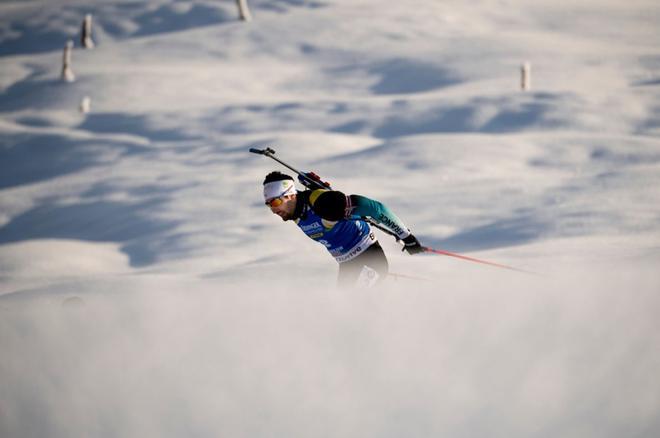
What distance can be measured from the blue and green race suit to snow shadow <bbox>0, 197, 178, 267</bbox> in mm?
7678

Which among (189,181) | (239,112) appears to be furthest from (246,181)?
(239,112)

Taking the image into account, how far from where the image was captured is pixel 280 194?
19.3ft

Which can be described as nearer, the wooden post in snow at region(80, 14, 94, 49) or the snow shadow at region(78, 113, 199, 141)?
the snow shadow at region(78, 113, 199, 141)

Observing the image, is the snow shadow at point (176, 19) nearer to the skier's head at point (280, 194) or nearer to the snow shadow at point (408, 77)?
the snow shadow at point (408, 77)

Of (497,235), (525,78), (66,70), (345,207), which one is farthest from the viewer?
(66,70)

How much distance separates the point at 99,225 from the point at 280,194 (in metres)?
10.3

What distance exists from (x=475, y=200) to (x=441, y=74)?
952cm

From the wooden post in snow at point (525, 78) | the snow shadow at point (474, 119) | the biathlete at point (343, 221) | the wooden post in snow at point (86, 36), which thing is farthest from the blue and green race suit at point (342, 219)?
the wooden post in snow at point (86, 36)

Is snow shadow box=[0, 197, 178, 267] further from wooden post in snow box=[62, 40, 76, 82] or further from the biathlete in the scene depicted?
wooden post in snow box=[62, 40, 76, 82]

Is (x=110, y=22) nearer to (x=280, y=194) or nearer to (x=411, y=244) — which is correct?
(x=280, y=194)

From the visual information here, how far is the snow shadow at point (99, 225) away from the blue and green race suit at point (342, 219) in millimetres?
7678

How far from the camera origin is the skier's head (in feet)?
19.3

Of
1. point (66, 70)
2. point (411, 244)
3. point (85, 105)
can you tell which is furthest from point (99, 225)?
point (411, 244)

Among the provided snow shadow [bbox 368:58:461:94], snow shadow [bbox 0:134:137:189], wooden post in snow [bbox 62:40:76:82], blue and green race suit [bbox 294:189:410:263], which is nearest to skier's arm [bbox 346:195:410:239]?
blue and green race suit [bbox 294:189:410:263]
